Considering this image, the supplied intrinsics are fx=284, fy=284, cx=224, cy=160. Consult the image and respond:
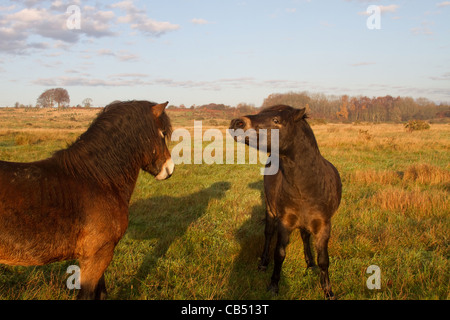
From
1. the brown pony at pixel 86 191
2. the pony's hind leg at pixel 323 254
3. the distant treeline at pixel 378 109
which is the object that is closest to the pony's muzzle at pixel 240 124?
the brown pony at pixel 86 191

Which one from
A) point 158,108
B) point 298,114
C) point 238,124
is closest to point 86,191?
point 158,108

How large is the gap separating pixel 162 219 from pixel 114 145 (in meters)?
3.95

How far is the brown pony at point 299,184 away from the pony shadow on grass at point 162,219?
1.96 meters

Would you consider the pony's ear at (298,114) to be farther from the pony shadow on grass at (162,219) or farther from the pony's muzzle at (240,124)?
the pony shadow on grass at (162,219)

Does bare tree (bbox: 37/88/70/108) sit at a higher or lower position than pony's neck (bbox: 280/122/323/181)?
higher

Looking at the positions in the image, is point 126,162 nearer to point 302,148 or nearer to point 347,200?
point 302,148

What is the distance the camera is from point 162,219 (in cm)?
659

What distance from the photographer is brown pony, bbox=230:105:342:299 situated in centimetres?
346

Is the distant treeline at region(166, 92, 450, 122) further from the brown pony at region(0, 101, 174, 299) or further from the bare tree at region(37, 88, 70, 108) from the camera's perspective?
the brown pony at region(0, 101, 174, 299)

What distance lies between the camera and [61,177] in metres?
A: 2.65

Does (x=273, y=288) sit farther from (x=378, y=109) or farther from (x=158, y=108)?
(x=378, y=109)

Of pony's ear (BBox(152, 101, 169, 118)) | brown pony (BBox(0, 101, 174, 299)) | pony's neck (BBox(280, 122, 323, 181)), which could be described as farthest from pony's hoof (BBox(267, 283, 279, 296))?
pony's ear (BBox(152, 101, 169, 118))

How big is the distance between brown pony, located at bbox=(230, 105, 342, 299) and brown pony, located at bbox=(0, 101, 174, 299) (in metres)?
1.19
